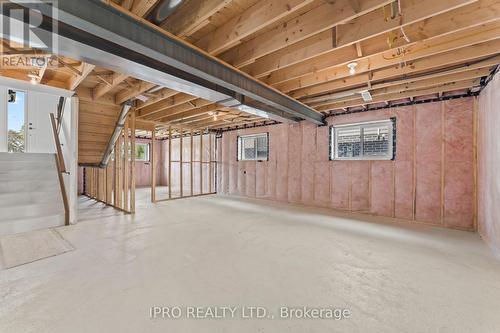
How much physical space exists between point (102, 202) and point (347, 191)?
6.36 meters

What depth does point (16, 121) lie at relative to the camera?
577 cm

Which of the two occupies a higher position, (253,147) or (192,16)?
(192,16)

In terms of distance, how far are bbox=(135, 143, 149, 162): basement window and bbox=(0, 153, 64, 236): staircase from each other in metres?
5.52

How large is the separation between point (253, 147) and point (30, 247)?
541 centimetres

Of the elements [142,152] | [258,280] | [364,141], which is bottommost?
[258,280]

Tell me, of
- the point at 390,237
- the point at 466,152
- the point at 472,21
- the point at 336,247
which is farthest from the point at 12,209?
the point at 466,152

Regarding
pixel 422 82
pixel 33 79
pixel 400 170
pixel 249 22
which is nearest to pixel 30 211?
pixel 33 79

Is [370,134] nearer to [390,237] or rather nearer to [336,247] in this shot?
[390,237]

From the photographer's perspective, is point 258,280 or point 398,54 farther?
point 398,54

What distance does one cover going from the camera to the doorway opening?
5623mm

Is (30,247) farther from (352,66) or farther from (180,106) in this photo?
(352,66)

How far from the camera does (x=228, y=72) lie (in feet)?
8.29

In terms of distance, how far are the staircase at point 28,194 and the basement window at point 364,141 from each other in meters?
5.70

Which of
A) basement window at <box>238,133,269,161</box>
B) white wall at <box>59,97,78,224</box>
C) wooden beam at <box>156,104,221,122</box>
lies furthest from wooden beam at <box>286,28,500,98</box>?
white wall at <box>59,97,78,224</box>
